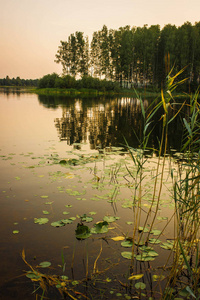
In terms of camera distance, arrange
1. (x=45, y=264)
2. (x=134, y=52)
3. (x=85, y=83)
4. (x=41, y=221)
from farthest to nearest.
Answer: (x=134, y=52) < (x=85, y=83) < (x=41, y=221) < (x=45, y=264)

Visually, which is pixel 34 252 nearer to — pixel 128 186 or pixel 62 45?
pixel 128 186

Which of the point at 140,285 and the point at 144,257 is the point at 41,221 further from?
the point at 140,285

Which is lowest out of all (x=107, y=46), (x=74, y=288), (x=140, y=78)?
(x=74, y=288)

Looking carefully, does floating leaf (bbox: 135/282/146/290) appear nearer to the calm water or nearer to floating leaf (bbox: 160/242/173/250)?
the calm water

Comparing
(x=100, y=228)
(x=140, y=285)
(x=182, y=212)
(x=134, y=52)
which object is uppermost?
(x=134, y=52)

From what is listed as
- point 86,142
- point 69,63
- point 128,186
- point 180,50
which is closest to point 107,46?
point 69,63

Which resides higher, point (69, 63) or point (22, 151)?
point (69, 63)

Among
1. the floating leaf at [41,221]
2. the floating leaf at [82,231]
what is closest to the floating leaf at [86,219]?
the floating leaf at [82,231]

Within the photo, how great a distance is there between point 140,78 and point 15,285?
7710 centimetres

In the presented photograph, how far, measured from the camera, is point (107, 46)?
64.3 metres

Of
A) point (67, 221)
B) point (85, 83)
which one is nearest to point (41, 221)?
point (67, 221)

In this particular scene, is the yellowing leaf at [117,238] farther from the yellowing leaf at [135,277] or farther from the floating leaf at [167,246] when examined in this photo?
the yellowing leaf at [135,277]

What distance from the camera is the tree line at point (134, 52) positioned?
5322 centimetres

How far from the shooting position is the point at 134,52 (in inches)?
2397
